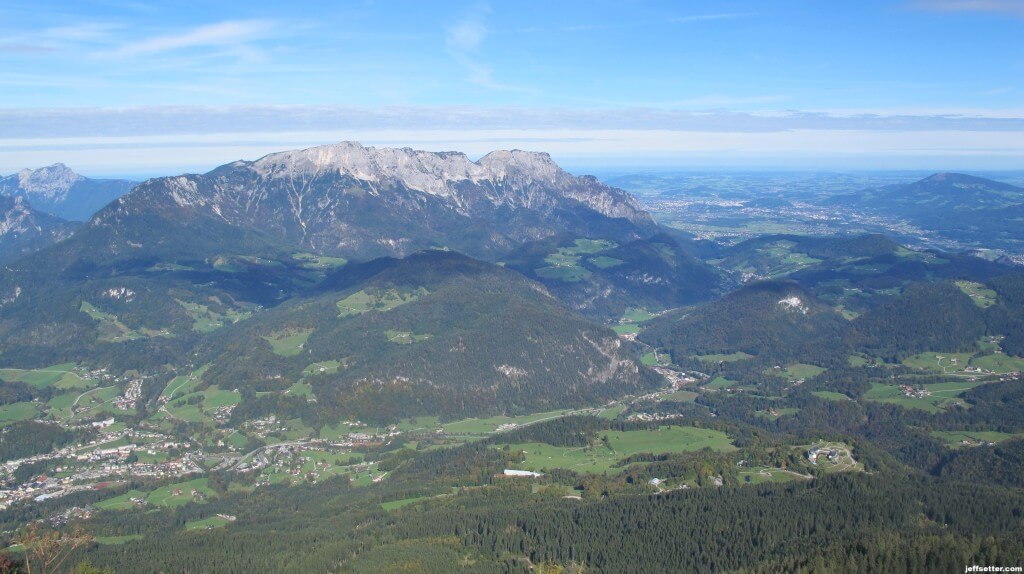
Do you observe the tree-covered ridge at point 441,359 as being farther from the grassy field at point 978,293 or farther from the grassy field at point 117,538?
the grassy field at point 978,293

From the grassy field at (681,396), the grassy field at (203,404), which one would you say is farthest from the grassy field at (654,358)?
the grassy field at (203,404)

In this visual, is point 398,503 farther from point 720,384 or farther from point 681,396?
point 720,384

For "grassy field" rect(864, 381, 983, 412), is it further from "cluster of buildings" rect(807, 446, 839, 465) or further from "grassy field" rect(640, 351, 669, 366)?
"grassy field" rect(640, 351, 669, 366)

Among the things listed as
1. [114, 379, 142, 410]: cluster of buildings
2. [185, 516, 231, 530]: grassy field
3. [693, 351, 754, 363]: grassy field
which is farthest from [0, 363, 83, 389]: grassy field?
[693, 351, 754, 363]: grassy field

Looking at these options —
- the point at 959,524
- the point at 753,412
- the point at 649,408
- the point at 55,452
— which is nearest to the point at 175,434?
the point at 55,452

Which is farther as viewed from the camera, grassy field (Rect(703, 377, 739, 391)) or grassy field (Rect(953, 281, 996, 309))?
grassy field (Rect(953, 281, 996, 309))

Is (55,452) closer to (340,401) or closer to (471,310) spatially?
(340,401)
